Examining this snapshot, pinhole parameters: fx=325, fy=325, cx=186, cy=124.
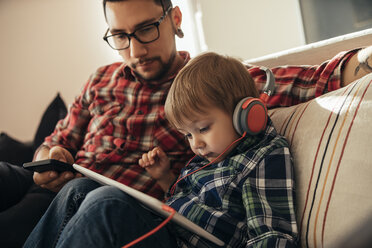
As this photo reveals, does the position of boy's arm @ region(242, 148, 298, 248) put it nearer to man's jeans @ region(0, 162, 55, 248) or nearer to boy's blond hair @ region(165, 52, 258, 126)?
boy's blond hair @ region(165, 52, 258, 126)

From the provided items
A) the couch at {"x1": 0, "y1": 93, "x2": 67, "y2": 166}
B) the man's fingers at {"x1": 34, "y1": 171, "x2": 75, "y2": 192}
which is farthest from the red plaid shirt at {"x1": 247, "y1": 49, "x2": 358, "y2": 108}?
the couch at {"x1": 0, "y1": 93, "x2": 67, "y2": 166}

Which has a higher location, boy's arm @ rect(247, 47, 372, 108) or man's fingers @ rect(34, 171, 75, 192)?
boy's arm @ rect(247, 47, 372, 108)

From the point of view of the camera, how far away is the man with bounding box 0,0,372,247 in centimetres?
119

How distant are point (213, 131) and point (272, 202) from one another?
0.24 meters

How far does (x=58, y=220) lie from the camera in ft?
2.85

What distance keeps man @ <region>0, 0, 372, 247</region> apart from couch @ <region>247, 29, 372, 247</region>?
26 centimetres

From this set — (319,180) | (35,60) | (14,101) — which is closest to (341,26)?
(319,180)

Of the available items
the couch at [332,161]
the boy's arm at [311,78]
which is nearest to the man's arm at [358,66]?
the boy's arm at [311,78]

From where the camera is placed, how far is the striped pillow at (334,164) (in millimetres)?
659

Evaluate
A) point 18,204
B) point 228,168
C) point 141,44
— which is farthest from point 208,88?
point 18,204

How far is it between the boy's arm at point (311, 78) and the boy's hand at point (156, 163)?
1.33 ft

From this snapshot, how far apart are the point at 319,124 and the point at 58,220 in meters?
0.72

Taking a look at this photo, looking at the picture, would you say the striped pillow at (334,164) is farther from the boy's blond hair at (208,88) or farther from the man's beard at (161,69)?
the man's beard at (161,69)

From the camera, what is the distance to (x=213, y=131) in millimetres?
869
